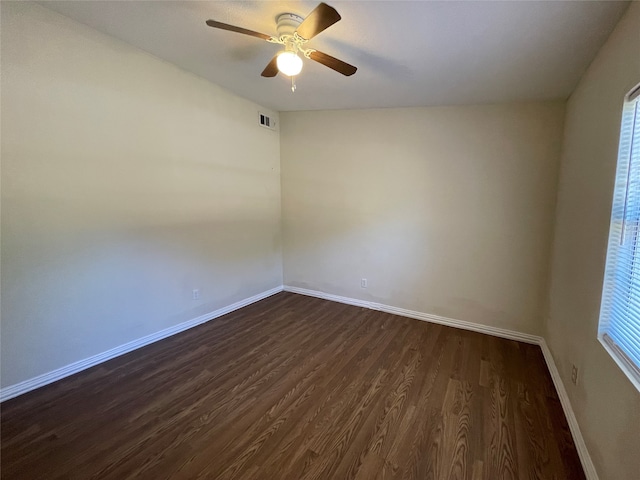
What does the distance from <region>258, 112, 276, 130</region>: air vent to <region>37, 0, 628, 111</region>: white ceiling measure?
2.76 feet

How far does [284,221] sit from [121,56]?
2.61 m

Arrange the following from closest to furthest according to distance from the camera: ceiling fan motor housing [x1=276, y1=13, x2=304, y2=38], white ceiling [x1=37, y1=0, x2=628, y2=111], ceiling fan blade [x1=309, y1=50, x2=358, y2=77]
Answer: white ceiling [x1=37, y1=0, x2=628, y2=111]
ceiling fan motor housing [x1=276, y1=13, x2=304, y2=38]
ceiling fan blade [x1=309, y1=50, x2=358, y2=77]

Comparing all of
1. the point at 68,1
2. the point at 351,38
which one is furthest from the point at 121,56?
the point at 351,38

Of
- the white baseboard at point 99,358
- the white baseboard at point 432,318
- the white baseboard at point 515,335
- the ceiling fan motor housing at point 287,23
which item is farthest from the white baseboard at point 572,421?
the white baseboard at point 99,358

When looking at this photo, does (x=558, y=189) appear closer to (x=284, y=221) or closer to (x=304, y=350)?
(x=304, y=350)

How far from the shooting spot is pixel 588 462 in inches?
61.0

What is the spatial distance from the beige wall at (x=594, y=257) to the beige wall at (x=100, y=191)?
3.29 m

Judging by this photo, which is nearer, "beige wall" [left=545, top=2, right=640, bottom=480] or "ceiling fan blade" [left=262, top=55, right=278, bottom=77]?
"beige wall" [left=545, top=2, right=640, bottom=480]

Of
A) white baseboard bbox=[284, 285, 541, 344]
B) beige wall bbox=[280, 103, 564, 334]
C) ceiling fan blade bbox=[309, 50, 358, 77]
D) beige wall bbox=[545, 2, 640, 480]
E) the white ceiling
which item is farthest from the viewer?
white baseboard bbox=[284, 285, 541, 344]

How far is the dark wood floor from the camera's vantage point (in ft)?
5.20

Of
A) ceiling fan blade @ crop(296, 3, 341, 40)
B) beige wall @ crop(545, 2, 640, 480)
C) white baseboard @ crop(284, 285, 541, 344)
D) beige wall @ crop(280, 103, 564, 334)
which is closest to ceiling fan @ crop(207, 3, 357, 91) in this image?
ceiling fan blade @ crop(296, 3, 341, 40)

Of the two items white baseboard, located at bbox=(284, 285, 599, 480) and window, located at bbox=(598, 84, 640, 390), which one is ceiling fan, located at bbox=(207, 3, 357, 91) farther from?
white baseboard, located at bbox=(284, 285, 599, 480)

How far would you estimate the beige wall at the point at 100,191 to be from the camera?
1.97 meters

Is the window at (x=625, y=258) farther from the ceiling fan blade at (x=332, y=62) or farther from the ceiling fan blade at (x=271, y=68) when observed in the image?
the ceiling fan blade at (x=271, y=68)
